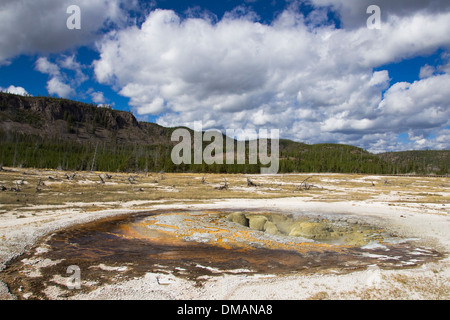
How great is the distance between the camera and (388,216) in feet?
65.4

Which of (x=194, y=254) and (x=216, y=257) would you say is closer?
(x=216, y=257)

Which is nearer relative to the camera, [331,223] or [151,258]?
[151,258]

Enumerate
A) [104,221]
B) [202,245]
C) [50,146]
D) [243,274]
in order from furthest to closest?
[50,146], [104,221], [202,245], [243,274]

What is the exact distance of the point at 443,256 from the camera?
10.5m

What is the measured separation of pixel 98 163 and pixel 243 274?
12500cm

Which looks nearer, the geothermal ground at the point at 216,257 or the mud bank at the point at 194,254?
the geothermal ground at the point at 216,257

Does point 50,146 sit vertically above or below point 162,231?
above

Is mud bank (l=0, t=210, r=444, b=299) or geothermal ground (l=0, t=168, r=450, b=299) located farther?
mud bank (l=0, t=210, r=444, b=299)

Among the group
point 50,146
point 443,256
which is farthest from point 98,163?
point 443,256
